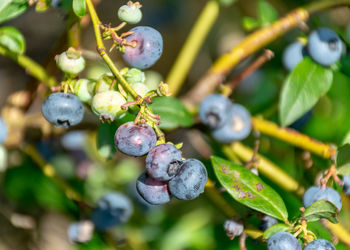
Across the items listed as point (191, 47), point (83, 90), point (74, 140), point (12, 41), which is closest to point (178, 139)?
point (74, 140)

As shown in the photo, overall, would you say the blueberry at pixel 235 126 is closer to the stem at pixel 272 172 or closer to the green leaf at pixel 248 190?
the stem at pixel 272 172

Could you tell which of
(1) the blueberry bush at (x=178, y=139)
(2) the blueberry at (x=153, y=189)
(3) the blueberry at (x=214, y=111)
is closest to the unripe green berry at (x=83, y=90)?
(1) the blueberry bush at (x=178, y=139)

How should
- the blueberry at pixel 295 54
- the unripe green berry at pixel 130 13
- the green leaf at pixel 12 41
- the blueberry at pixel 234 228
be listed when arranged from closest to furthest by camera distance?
the unripe green berry at pixel 130 13 < the blueberry at pixel 234 228 < the green leaf at pixel 12 41 < the blueberry at pixel 295 54

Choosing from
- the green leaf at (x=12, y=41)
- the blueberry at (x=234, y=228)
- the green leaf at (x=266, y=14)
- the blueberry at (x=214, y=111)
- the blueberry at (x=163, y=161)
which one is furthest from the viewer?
the green leaf at (x=266, y=14)

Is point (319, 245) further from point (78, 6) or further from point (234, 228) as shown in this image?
point (78, 6)

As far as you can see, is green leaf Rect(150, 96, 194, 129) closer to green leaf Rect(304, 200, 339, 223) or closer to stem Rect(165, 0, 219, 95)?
stem Rect(165, 0, 219, 95)

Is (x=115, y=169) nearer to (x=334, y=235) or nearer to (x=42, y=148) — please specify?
(x=42, y=148)

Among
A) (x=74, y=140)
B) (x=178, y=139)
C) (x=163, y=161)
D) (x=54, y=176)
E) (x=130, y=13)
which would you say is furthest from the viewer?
(x=178, y=139)
